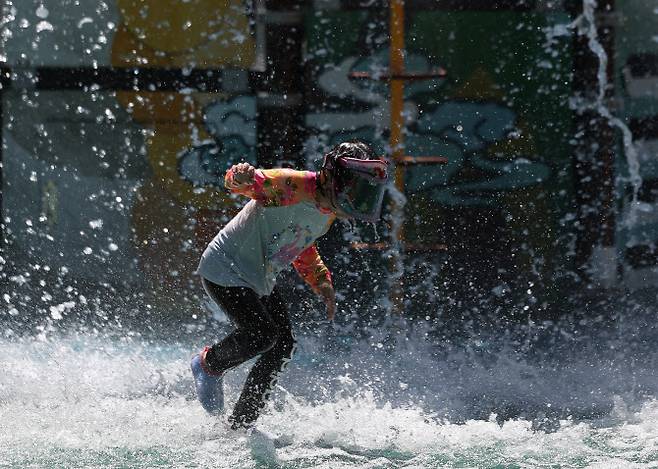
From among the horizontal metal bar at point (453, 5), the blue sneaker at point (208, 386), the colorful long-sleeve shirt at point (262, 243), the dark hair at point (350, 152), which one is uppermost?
the horizontal metal bar at point (453, 5)

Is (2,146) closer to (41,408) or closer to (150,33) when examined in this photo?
(150,33)

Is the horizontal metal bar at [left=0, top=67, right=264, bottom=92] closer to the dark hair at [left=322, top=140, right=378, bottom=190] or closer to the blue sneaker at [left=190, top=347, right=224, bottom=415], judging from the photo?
the blue sneaker at [left=190, top=347, right=224, bottom=415]

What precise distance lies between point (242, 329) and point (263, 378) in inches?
8.8

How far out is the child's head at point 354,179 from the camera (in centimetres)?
413

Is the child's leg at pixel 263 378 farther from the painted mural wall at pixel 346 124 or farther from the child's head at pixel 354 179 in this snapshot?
the painted mural wall at pixel 346 124

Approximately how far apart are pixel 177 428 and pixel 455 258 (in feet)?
12.1

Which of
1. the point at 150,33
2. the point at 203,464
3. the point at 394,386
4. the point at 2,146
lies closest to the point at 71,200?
the point at 2,146

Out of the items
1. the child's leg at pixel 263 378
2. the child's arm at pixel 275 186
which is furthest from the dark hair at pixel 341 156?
the child's leg at pixel 263 378

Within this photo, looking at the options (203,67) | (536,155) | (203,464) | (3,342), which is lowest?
(3,342)

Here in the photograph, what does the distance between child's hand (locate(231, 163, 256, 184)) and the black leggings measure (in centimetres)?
52

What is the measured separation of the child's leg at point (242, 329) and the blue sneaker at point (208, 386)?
36 mm

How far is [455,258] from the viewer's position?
315 inches

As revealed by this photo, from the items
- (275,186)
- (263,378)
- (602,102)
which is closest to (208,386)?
(263,378)

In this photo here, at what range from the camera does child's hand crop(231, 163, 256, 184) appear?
13.6 ft
